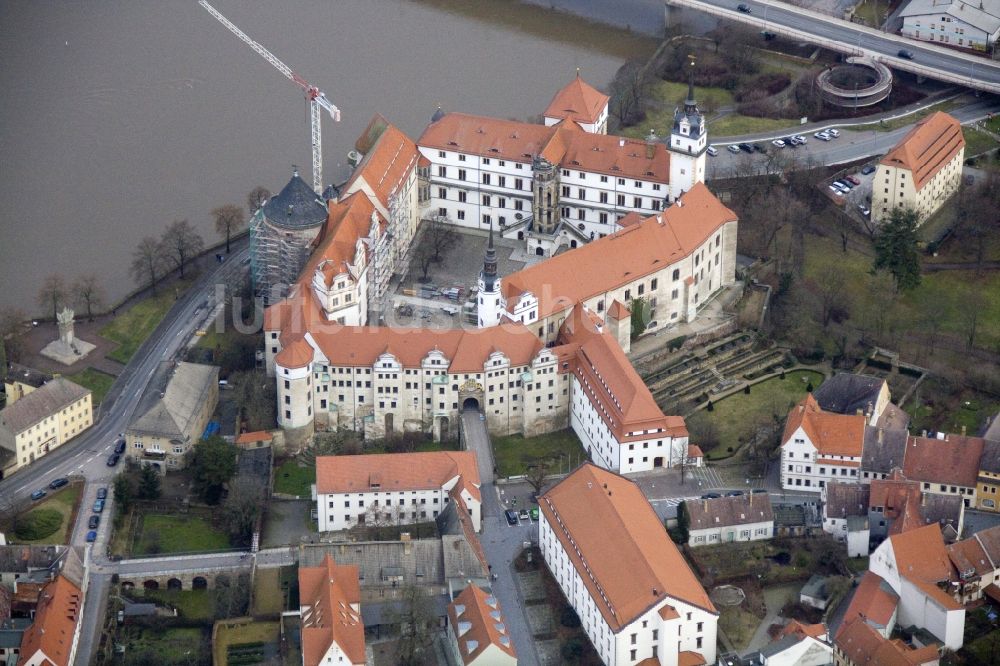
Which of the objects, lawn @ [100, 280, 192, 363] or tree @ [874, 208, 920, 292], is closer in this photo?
lawn @ [100, 280, 192, 363]

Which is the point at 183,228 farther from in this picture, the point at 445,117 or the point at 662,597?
the point at 662,597

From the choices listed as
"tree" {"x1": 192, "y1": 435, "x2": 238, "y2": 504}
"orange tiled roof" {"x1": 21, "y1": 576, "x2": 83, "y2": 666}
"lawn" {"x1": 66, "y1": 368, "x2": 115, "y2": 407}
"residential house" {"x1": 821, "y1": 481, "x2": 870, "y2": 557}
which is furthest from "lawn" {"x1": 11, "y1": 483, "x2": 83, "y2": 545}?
"residential house" {"x1": 821, "y1": 481, "x2": 870, "y2": 557}

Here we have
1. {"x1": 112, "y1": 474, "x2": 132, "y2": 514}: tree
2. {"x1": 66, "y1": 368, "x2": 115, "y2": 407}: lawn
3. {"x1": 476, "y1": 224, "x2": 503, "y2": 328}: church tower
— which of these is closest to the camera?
{"x1": 112, "y1": 474, "x2": 132, "y2": 514}: tree

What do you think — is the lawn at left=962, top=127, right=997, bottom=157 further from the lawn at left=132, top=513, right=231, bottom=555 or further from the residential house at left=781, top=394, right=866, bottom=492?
the lawn at left=132, top=513, right=231, bottom=555

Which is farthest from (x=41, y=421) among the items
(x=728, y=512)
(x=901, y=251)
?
(x=901, y=251)

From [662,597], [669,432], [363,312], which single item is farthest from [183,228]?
[662,597]

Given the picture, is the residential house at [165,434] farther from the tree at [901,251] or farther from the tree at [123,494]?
the tree at [901,251]

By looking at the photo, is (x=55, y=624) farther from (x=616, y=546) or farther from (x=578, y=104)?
(x=578, y=104)
